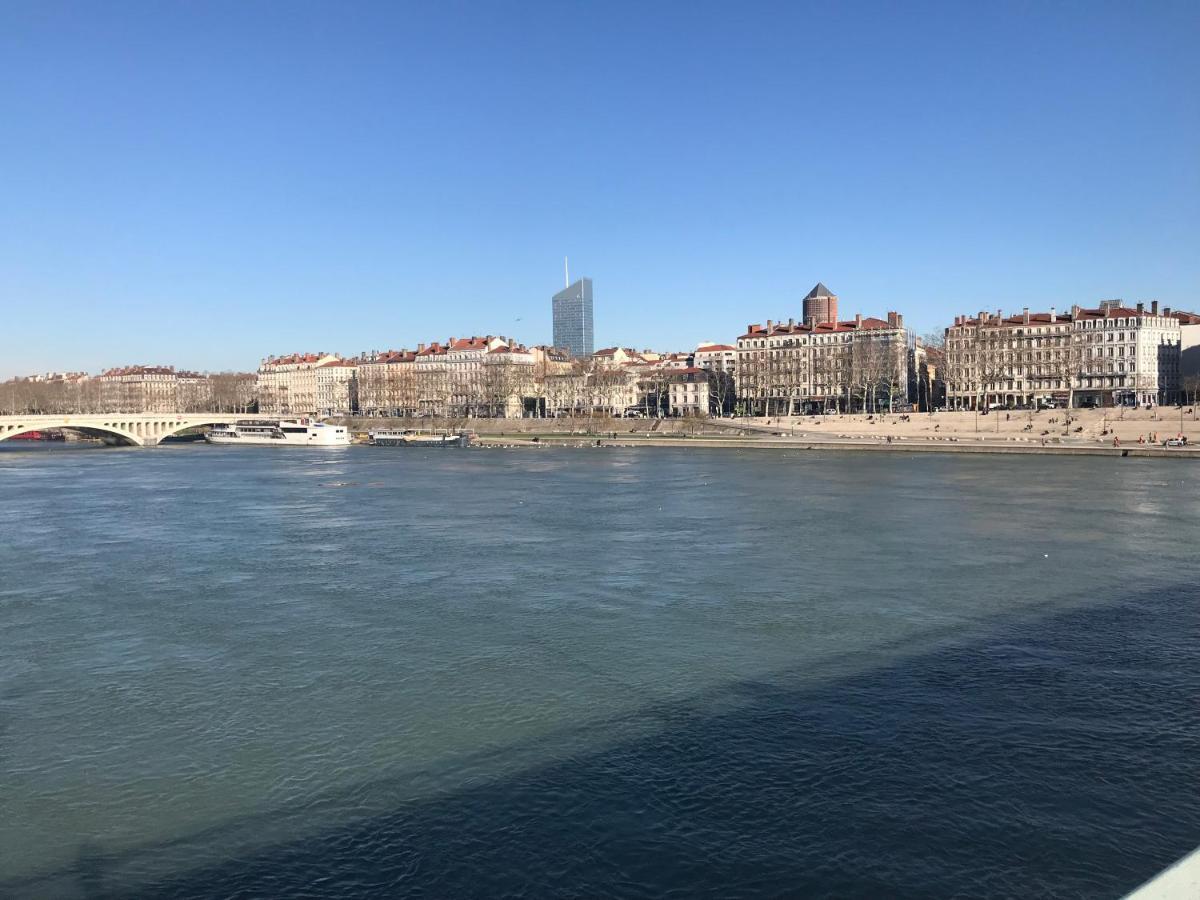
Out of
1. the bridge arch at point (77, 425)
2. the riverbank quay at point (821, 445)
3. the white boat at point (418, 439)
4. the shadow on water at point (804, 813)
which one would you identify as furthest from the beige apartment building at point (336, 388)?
the shadow on water at point (804, 813)

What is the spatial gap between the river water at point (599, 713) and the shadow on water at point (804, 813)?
0.11ft

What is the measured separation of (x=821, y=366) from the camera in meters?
84.4

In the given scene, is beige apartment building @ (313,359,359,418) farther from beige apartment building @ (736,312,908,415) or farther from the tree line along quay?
beige apartment building @ (736,312,908,415)

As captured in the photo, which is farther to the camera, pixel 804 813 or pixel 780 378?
pixel 780 378

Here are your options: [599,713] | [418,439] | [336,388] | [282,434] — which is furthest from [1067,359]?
[336,388]

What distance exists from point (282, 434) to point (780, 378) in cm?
4358

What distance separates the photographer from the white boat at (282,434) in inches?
2827

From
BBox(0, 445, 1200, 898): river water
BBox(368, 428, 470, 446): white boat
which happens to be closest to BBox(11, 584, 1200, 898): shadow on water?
BBox(0, 445, 1200, 898): river water

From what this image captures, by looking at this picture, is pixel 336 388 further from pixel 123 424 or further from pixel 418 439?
pixel 418 439

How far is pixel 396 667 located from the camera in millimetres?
11812

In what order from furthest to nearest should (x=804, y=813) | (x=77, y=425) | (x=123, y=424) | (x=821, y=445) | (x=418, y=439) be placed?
(x=418, y=439) < (x=123, y=424) < (x=77, y=425) < (x=821, y=445) < (x=804, y=813)

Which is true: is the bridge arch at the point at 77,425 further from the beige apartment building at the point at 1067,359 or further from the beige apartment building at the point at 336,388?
the beige apartment building at the point at 1067,359

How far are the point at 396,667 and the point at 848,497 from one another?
69.9 ft

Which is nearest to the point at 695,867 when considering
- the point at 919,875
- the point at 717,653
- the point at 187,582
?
the point at 919,875
